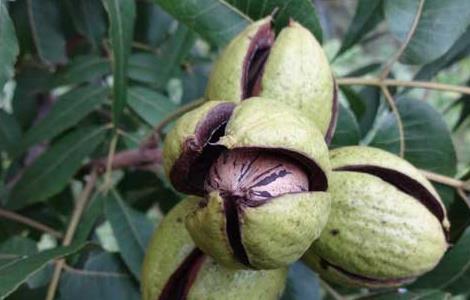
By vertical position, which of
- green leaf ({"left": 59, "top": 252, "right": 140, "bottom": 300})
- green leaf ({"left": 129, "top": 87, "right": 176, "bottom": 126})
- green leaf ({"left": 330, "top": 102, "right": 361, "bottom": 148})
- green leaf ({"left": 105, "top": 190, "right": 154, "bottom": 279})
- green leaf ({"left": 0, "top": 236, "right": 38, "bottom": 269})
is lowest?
green leaf ({"left": 59, "top": 252, "right": 140, "bottom": 300})

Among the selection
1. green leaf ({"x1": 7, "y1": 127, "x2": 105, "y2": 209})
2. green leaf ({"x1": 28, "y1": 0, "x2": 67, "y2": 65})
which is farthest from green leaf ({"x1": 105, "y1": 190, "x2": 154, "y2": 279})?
green leaf ({"x1": 28, "y1": 0, "x2": 67, "y2": 65})

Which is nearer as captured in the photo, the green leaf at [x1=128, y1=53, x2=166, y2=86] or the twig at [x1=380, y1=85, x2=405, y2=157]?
the twig at [x1=380, y1=85, x2=405, y2=157]

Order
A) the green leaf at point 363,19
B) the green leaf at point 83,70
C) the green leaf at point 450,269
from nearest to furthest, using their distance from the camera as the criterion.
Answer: the green leaf at point 450,269, the green leaf at point 363,19, the green leaf at point 83,70

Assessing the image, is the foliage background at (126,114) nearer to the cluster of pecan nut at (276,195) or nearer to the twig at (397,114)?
the twig at (397,114)

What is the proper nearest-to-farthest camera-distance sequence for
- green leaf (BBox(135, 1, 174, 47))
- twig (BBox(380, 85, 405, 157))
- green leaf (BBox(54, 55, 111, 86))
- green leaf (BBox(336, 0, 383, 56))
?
twig (BBox(380, 85, 405, 157))
green leaf (BBox(336, 0, 383, 56))
green leaf (BBox(54, 55, 111, 86))
green leaf (BBox(135, 1, 174, 47))

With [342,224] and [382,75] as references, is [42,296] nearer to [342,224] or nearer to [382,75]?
[342,224]

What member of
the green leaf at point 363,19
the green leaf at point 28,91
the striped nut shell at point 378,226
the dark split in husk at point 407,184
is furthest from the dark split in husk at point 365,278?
the green leaf at point 28,91

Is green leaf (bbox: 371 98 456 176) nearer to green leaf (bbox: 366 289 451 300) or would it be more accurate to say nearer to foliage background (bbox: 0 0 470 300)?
foliage background (bbox: 0 0 470 300)

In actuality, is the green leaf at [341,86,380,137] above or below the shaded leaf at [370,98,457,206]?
below
